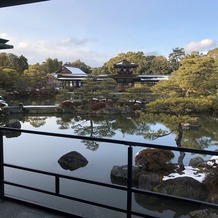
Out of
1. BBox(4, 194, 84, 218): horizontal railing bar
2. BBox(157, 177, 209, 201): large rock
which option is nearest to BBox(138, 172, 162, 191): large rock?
BBox(157, 177, 209, 201): large rock

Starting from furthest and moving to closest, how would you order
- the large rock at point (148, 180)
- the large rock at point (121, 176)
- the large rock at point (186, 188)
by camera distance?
the large rock at point (121, 176)
the large rock at point (148, 180)
the large rock at point (186, 188)

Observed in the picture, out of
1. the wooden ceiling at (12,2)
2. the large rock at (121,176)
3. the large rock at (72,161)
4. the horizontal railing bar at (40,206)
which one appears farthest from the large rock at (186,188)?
the wooden ceiling at (12,2)

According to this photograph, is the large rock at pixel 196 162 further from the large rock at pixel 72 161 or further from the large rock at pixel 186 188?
the large rock at pixel 72 161

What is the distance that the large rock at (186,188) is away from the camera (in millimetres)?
4238

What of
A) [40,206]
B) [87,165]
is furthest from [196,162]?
[40,206]

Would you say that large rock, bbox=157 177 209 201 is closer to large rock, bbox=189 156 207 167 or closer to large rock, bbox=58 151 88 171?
large rock, bbox=189 156 207 167

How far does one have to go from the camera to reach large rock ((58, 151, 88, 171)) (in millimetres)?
5895

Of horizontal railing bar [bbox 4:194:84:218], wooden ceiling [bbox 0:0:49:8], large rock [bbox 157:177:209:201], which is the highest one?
wooden ceiling [bbox 0:0:49:8]

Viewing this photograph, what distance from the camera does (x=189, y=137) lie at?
31.4 feet

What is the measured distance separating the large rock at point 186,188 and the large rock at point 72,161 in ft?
6.85

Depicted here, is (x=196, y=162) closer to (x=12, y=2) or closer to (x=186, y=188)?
(x=186, y=188)

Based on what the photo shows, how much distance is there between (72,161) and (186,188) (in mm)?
2699

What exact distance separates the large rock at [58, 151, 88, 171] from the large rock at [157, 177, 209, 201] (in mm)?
2088

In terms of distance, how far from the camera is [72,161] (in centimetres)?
600
